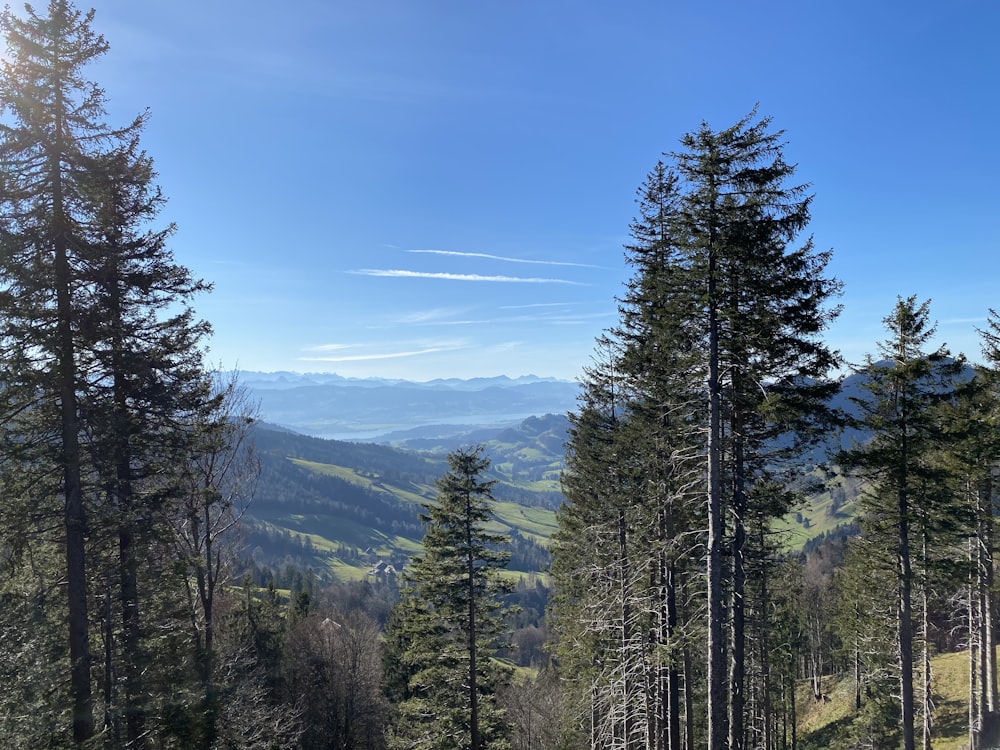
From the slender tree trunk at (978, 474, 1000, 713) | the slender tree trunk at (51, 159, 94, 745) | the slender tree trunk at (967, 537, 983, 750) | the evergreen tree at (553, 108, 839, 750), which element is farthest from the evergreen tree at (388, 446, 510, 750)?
the slender tree trunk at (967, 537, 983, 750)

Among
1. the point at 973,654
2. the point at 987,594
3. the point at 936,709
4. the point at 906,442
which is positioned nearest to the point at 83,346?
the point at 906,442

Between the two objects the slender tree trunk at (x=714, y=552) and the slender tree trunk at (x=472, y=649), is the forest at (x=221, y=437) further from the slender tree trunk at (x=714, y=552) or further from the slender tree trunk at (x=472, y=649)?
the slender tree trunk at (x=472, y=649)

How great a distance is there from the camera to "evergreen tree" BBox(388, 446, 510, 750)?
→ 65.8 feet

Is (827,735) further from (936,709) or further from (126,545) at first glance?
(126,545)

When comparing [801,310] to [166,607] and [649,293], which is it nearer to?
[649,293]

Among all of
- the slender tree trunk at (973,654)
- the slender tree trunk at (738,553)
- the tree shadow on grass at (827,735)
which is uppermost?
the slender tree trunk at (738,553)

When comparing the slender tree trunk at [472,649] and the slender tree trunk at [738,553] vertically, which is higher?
the slender tree trunk at [738,553]

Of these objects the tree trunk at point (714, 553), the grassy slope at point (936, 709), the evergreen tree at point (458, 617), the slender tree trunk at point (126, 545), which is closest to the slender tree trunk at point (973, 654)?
the grassy slope at point (936, 709)

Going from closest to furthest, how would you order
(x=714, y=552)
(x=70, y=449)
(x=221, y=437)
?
(x=70, y=449) < (x=714, y=552) < (x=221, y=437)

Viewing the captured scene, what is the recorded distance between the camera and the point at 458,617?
20.1m

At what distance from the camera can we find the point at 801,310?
11.2 metres

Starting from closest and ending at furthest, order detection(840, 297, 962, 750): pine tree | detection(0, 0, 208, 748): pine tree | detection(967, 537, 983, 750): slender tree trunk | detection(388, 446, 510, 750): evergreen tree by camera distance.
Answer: detection(0, 0, 208, 748): pine tree → detection(840, 297, 962, 750): pine tree → detection(967, 537, 983, 750): slender tree trunk → detection(388, 446, 510, 750): evergreen tree

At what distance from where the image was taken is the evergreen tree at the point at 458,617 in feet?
65.8

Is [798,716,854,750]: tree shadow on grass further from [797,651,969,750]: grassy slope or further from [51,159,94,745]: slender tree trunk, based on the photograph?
[51,159,94,745]: slender tree trunk
